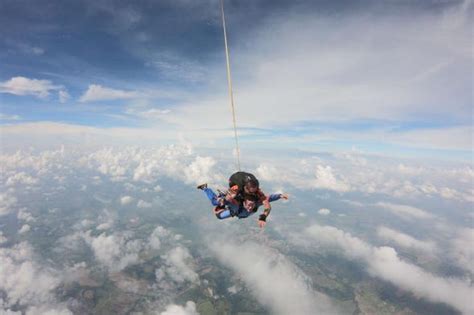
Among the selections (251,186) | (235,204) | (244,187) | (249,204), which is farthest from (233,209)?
(251,186)

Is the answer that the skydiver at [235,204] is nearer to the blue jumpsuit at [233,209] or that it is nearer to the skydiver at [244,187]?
the blue jumpsuit at [233,209]

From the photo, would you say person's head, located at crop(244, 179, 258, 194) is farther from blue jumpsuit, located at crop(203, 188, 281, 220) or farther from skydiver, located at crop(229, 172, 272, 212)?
blue jumpsuit, located at crop(203, 188, 281, 220)

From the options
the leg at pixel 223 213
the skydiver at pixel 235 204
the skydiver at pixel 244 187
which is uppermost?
the skydiver at pixel 244 187

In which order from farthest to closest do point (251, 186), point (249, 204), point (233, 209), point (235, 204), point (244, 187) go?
point (233, 209)
point (235, 204)
point (249, 204)
point (244, 187)
point (251, 186)

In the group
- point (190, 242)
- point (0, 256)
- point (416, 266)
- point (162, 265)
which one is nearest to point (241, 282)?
point (162, 265)

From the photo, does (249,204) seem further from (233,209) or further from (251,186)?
(251,186)

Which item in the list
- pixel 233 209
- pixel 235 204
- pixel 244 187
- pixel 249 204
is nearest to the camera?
pixel 244 187

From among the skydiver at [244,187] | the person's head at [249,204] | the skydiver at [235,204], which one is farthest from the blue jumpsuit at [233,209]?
the skydiver at [244,187]

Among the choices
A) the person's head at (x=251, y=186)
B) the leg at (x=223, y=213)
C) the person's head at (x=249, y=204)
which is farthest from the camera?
the leg at (x=223, y=213)

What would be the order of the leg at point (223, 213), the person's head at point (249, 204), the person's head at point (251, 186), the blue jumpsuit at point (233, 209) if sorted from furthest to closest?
1. the leg at point (223, 213)
2. the blue jumpsuit at point (233, 209)
3. the person's head at point (249, 204)
4. the person's head at point (251, 186)

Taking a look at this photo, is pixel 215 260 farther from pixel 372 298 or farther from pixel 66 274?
pixel 372 298

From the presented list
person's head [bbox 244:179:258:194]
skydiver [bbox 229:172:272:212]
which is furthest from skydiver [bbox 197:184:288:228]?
person's head [bbox 244:179:258:194]
